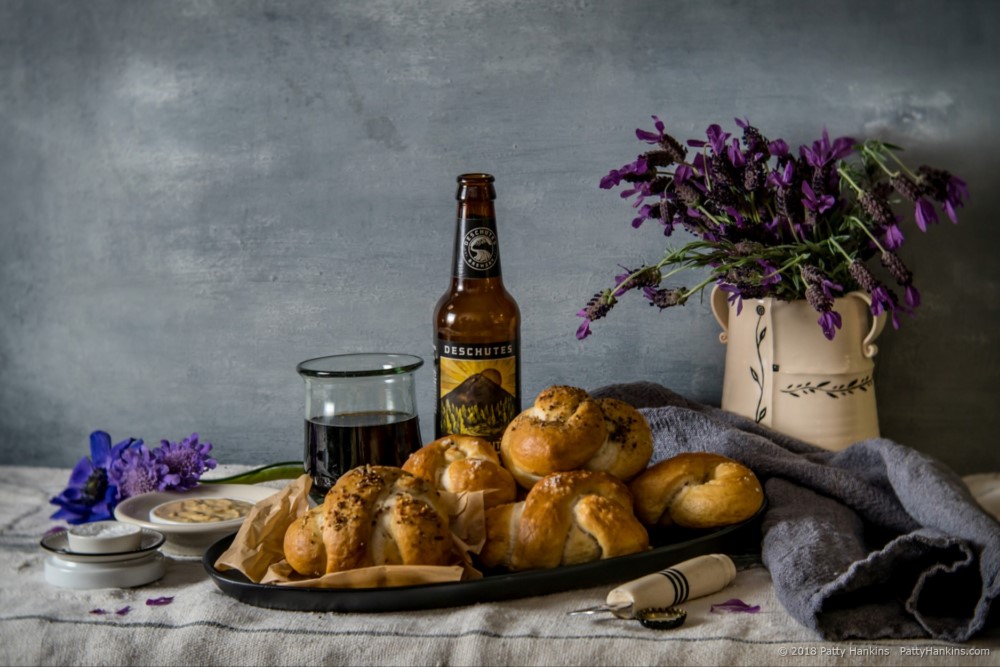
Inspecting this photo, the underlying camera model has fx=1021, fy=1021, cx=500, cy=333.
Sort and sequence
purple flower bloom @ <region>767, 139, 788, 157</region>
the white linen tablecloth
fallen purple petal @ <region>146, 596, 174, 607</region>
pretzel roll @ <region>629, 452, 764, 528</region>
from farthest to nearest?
1. purple flower bloom @ <region>767, 139, 788, 157</region>
2. pretzel roll @ <region>629, 452, 764, 528</region>
3. fallen purple petal @ <region>146, 596, 174, 607</region>
4. the white linen tablecloth

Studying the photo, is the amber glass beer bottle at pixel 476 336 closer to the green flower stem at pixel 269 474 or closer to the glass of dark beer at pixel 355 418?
the glass of dark beer at pixel 355 418

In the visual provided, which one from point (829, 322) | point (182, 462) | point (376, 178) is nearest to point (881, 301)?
point (829, 322)

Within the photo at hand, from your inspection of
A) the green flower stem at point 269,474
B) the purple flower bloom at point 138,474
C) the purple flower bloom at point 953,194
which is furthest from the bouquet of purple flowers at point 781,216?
the purple flower bloom at point 138,474

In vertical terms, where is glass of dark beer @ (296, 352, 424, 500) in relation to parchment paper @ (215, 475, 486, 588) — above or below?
above

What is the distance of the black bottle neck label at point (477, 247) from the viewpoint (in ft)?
4.15

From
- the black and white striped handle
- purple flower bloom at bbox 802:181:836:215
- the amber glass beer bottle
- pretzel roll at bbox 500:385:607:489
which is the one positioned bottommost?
the black and white striped handle

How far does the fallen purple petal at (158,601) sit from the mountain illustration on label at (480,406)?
40 cm

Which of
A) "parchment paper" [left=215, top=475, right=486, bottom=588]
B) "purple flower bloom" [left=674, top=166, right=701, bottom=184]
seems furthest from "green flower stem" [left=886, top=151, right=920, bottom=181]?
"parchment paper" [left=215, top=475, right=486, bottom=588]

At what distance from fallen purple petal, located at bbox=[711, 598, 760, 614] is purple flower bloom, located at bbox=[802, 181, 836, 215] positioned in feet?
1.66

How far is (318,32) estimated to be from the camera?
1569 millimetres

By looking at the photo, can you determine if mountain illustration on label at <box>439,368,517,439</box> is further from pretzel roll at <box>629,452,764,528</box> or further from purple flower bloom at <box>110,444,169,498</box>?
purple flower bloom at <box>110,444,169,498</box>

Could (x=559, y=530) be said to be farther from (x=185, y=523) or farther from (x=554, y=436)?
(x=185, y=523)

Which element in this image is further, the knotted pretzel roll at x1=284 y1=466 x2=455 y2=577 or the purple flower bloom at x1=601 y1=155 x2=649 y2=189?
the purple flower bloom at x1=601 y1=155 x2=649 y2=189

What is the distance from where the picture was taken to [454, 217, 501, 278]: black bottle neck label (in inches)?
49.8
